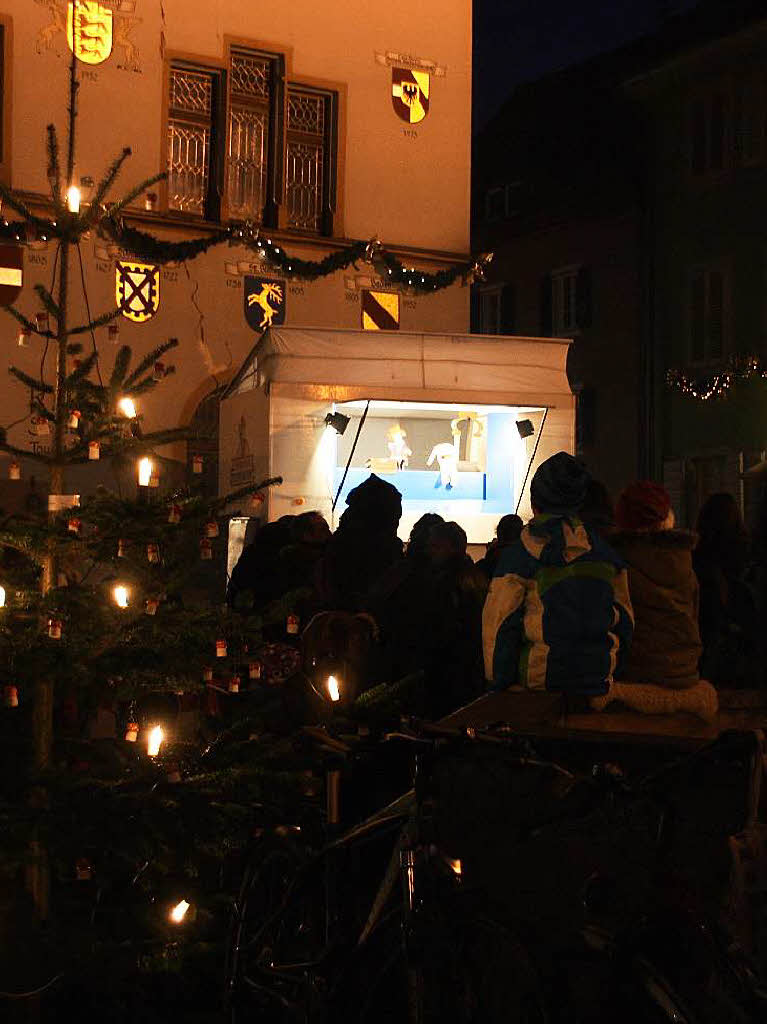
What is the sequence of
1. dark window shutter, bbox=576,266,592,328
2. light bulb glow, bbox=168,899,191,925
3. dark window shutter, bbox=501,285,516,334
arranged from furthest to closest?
dark window shutter, bbox=501,285,516,334
dark window shutter, bbox=576,266,592,328
light bulb glow, bbox=168,899,191,925

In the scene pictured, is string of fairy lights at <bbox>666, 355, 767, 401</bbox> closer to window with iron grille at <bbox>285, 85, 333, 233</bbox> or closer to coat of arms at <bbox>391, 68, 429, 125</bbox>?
coat of arms at <bbox>391, 68, 429, 125</bbox>

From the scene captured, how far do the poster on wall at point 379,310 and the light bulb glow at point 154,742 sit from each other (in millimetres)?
17488

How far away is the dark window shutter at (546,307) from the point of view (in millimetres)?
37844

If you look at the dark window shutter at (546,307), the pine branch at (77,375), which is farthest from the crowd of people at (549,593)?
the dark window shutter at (546,307)

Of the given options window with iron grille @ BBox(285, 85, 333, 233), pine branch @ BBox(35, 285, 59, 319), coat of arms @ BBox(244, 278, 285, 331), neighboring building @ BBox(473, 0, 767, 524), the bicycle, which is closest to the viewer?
the bicycle

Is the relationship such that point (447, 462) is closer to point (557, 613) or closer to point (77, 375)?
point (77, 375)

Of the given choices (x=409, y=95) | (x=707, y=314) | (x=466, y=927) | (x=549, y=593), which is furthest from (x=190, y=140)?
(x=466, y=927)

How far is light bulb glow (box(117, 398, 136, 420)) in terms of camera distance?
22.9ft

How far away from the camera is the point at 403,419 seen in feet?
57.7

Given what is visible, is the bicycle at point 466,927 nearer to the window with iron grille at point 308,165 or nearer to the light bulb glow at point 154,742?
the light bulb glow at point 154,742

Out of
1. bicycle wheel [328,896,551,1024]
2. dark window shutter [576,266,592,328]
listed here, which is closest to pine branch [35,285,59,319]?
bicycle wheel [328,896,551,1024]

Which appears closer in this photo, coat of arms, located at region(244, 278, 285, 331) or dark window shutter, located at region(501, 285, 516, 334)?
coat of arms, located at region(244, 278, 285, 331)

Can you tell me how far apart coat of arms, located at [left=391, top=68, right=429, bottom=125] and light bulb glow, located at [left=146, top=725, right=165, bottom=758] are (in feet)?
62.0

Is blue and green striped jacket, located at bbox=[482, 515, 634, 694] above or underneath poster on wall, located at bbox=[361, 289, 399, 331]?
underneath
